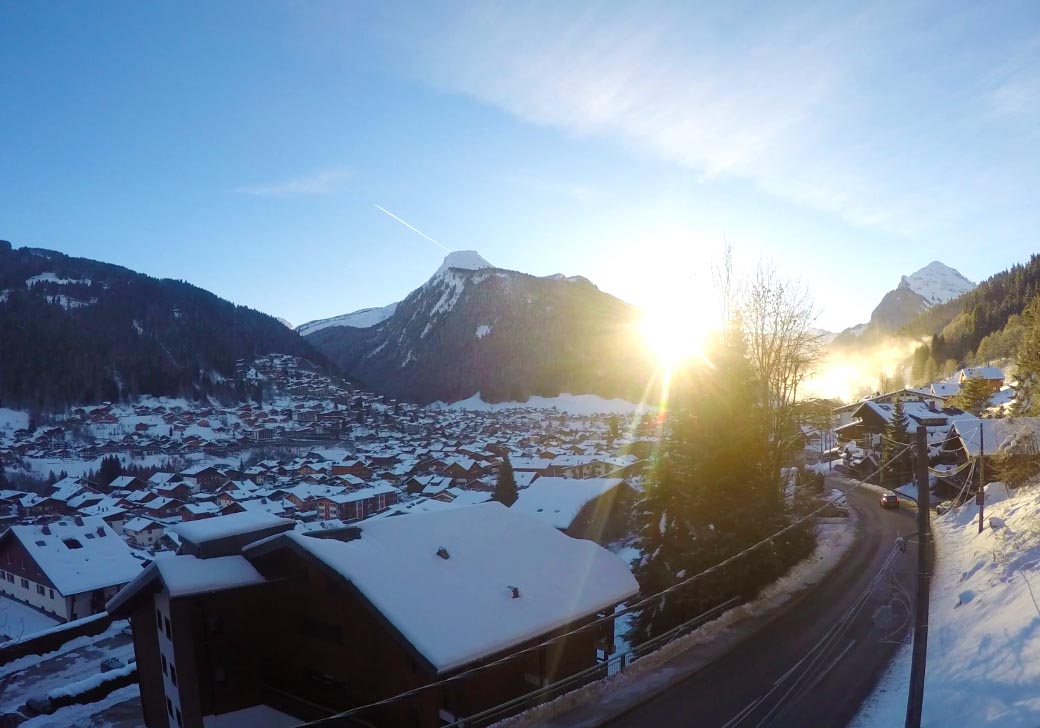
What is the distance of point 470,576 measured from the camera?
11961 millimetres

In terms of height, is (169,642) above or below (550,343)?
below

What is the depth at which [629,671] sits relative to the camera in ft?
37.0

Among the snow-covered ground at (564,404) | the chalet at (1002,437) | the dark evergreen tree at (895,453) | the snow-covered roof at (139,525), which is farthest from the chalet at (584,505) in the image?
the snow-covered ground at (564,404)

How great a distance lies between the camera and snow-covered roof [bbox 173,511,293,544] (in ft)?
42.8

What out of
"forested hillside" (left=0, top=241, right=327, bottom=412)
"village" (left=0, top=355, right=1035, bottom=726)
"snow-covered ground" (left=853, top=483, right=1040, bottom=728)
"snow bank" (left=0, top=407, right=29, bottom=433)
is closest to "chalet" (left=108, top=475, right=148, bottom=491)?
"village" (left=0, top=355, right=1035, bottom=726)

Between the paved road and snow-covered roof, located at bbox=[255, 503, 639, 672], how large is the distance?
96.2 inches

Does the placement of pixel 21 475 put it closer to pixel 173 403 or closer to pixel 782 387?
pixel 173 403

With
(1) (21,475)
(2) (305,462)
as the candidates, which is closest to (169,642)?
(2) (305,462)

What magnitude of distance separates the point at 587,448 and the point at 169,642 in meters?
73.1

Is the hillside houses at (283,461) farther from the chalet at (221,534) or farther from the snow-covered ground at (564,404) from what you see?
the snow-covered ground at (564,404)

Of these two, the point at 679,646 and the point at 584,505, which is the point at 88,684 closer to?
the point at 679,646

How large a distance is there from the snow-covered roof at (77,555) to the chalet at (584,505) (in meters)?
24.6

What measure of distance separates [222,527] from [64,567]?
98.6 feet

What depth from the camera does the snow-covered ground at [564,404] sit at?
548ft
